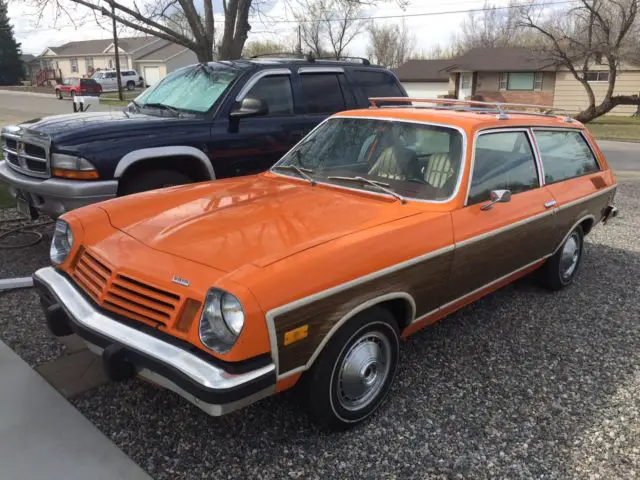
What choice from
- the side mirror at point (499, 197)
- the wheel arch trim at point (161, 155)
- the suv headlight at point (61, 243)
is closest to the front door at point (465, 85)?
the wheel arch trim at point (161, 155)

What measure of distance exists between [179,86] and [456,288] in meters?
4.23

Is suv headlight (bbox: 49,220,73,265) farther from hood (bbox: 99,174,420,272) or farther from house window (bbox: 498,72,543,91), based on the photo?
house window (bbox: 498,72,543,91)

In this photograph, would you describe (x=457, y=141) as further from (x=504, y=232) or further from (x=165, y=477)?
A: (x=165, y=477)

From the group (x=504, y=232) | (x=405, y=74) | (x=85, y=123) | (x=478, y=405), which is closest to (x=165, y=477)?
(x=478, y=405)

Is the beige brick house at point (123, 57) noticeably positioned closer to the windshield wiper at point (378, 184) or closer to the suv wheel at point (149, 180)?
the suv wheel at point (149, 180)

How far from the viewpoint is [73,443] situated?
110 inches

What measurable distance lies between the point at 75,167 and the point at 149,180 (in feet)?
2.18

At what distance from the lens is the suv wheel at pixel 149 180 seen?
5.05 metres

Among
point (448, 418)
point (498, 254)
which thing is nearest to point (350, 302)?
point (448, 418)

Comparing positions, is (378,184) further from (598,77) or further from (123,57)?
(123,57)

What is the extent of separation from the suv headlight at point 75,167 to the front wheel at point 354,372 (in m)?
3.06

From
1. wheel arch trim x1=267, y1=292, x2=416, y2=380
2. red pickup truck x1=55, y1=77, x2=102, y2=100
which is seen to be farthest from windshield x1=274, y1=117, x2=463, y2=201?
red pickup truck x1=55, y1=77, x2=102, y2=100

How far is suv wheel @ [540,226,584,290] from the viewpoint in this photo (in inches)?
191

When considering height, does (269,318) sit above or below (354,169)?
below
